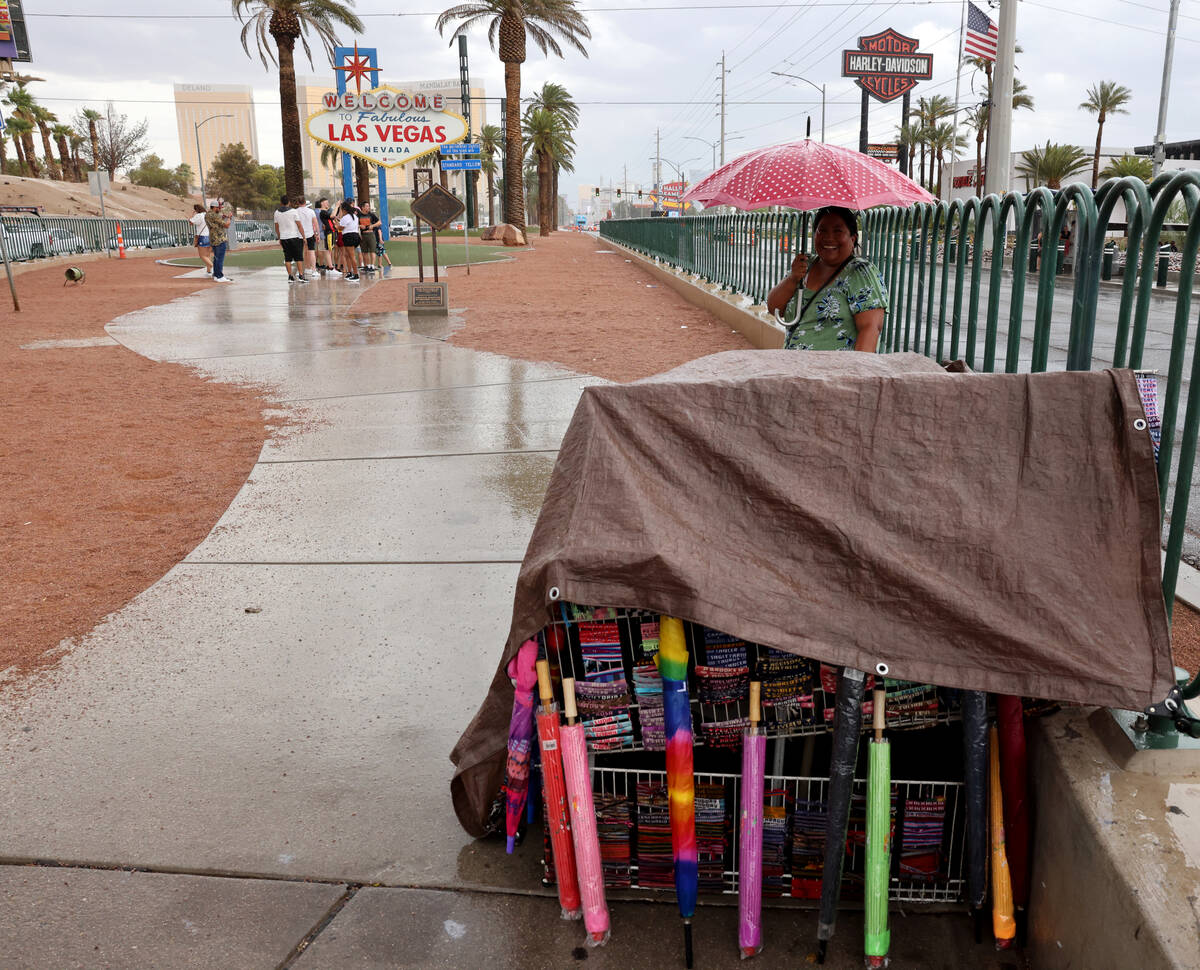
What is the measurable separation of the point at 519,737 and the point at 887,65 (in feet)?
130

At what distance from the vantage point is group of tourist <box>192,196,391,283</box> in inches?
862

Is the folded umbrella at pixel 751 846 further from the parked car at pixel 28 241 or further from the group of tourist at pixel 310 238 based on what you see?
the parked car at pixel 28 241

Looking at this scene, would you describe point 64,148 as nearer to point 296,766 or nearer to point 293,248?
point 293,248

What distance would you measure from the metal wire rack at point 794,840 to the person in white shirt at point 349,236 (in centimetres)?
2174

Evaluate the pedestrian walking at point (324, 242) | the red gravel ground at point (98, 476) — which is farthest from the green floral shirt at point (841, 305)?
the pedestrian walking at point (324, 242)

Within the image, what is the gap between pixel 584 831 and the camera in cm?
243

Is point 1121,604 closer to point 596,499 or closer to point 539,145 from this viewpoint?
point 596,499

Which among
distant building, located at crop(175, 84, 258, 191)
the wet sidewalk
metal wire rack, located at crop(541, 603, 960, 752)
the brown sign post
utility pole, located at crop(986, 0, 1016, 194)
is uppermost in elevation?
distant building, located at crop(175, 84, 258, 191)

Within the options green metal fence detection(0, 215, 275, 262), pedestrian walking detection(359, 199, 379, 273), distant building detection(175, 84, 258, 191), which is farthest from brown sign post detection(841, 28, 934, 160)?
distant building detection(175, 84, 258, 191)

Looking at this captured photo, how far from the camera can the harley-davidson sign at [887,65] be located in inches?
1430

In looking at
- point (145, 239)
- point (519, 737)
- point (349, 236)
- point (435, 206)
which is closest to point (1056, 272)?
point (519, 737)

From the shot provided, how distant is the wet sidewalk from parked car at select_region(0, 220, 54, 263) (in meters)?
26.7

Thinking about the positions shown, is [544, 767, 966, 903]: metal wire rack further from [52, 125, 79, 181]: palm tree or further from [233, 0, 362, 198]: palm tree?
[52, 125, 79, 181]: palm tree

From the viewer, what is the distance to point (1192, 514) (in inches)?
227
